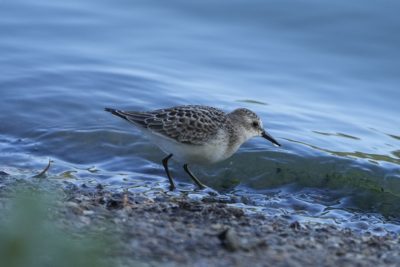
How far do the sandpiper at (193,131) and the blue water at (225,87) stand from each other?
78cm

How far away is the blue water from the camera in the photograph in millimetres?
11742

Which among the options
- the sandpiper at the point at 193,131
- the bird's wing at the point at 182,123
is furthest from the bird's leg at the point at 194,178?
the bird's wing at the point at 182,123

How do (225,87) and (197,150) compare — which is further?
(225,87)

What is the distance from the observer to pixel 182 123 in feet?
34.5

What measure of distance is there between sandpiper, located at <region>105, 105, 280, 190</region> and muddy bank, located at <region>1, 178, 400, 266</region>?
795 mm

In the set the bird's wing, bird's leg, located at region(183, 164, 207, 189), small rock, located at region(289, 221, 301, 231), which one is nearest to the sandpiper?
A: the bird's wing

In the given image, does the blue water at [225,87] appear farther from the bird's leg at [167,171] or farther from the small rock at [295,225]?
the small rock at [295,225]

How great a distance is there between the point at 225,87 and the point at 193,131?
525 centimetres

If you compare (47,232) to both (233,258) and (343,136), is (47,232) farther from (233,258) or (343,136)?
(343,136)

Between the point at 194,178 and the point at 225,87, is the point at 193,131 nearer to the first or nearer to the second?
the point at 194,178

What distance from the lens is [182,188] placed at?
11.2m

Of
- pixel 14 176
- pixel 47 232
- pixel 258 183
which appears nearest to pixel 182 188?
pixel 258 183

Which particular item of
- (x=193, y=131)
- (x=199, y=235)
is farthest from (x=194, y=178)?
(x=199, y=235)

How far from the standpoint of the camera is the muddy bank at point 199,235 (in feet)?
22.9
